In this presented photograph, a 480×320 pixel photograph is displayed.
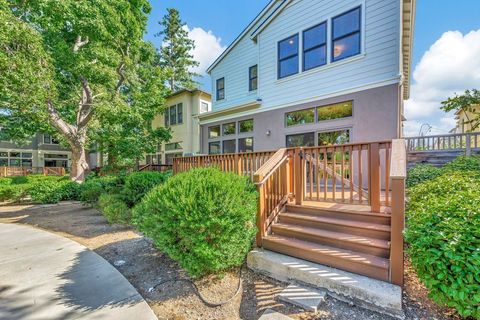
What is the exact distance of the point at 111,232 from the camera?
18.0 feet

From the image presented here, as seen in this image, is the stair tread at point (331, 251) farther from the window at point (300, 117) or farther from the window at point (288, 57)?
the window at point (288, 57)

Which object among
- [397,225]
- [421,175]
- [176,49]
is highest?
[176,49]

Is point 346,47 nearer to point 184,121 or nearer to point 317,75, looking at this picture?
point 317,75

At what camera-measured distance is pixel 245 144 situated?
10.4 m

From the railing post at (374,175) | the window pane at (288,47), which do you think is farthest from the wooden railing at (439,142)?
the railing post at (374,175)

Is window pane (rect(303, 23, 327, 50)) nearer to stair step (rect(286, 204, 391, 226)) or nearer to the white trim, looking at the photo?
the white trim

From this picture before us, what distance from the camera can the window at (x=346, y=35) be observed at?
7.22 meters

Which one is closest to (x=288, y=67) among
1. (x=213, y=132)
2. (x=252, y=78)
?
(x=252, y=78)

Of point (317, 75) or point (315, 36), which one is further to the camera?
point (315, 36)

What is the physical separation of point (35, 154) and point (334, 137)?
106 feet

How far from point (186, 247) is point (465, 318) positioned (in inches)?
120

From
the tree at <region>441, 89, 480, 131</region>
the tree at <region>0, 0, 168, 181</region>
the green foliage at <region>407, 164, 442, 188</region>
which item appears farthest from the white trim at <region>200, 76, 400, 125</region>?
the tree at <region>441, 89, 480, 131</region>

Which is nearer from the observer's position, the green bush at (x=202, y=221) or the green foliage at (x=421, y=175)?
the green bush at (x=202, y=221)

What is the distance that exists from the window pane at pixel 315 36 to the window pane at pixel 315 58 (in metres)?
0.20
